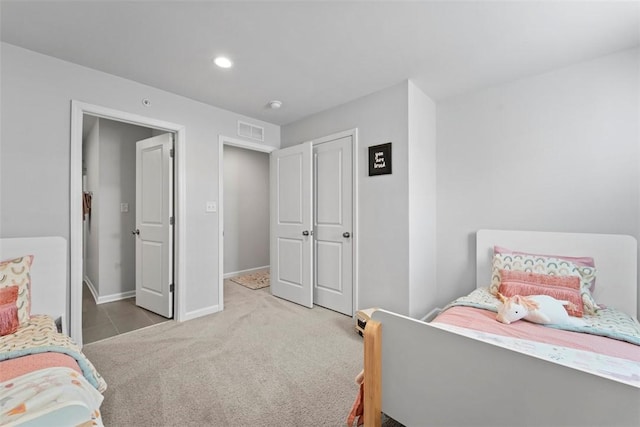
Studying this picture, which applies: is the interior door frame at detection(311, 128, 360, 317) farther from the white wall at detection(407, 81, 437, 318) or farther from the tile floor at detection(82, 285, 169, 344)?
the tile floor at detection(82, 285, 169, 344)

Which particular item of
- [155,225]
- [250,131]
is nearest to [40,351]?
[155,225]

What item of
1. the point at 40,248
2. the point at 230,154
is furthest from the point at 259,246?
the point at 40,248

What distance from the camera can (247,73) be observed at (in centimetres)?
244

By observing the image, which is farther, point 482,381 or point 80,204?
point 80,204

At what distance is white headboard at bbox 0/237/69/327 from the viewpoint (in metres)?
1.91

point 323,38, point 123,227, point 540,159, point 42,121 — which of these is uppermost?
point 323,38

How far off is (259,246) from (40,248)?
3489mm

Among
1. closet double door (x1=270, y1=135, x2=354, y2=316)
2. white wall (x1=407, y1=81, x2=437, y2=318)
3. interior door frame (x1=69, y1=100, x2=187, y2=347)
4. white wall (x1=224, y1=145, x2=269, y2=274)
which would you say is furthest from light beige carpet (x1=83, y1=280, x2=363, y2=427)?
white wall (x1=224, y1=145, x2=269, y2=274)

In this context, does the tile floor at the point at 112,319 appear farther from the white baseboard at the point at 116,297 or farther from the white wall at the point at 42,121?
the white wall at the point at 42,121

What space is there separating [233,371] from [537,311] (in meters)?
2.07

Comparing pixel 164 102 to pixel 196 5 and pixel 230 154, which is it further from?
pixel 230 154

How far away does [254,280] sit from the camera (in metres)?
4.61

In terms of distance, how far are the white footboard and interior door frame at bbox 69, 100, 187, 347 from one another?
2.42 m

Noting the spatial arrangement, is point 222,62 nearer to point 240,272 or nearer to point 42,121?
point 42,121
